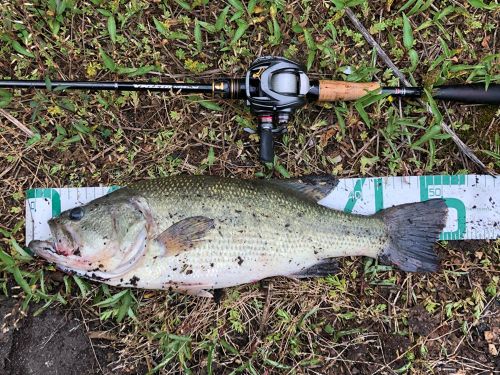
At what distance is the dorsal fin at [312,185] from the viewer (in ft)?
12.2

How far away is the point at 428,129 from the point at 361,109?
60cm

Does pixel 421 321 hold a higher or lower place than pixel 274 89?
lower

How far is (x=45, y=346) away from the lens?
12.0 feet

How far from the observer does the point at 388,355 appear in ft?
12.7

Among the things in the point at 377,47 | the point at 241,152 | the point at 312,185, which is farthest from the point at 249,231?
the point at 377,47

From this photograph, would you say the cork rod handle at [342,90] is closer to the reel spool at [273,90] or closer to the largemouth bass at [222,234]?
the reel spool at [273,90]

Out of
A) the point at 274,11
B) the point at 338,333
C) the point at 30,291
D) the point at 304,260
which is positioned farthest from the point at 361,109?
the point at 30,291

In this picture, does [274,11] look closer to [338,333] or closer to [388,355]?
[338,333]

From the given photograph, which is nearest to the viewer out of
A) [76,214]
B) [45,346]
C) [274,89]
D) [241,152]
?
[76,214]

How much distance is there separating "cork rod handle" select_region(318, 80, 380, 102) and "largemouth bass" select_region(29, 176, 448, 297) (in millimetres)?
667

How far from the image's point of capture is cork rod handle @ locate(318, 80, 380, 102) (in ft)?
12.2

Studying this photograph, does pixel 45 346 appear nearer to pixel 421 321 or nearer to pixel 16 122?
pixel 16 122

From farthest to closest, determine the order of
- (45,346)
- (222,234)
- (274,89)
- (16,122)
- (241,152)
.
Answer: (241,152)
(16,122)
(45,346)
(274,89)
(222,234)

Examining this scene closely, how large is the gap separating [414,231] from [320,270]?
0.81m
